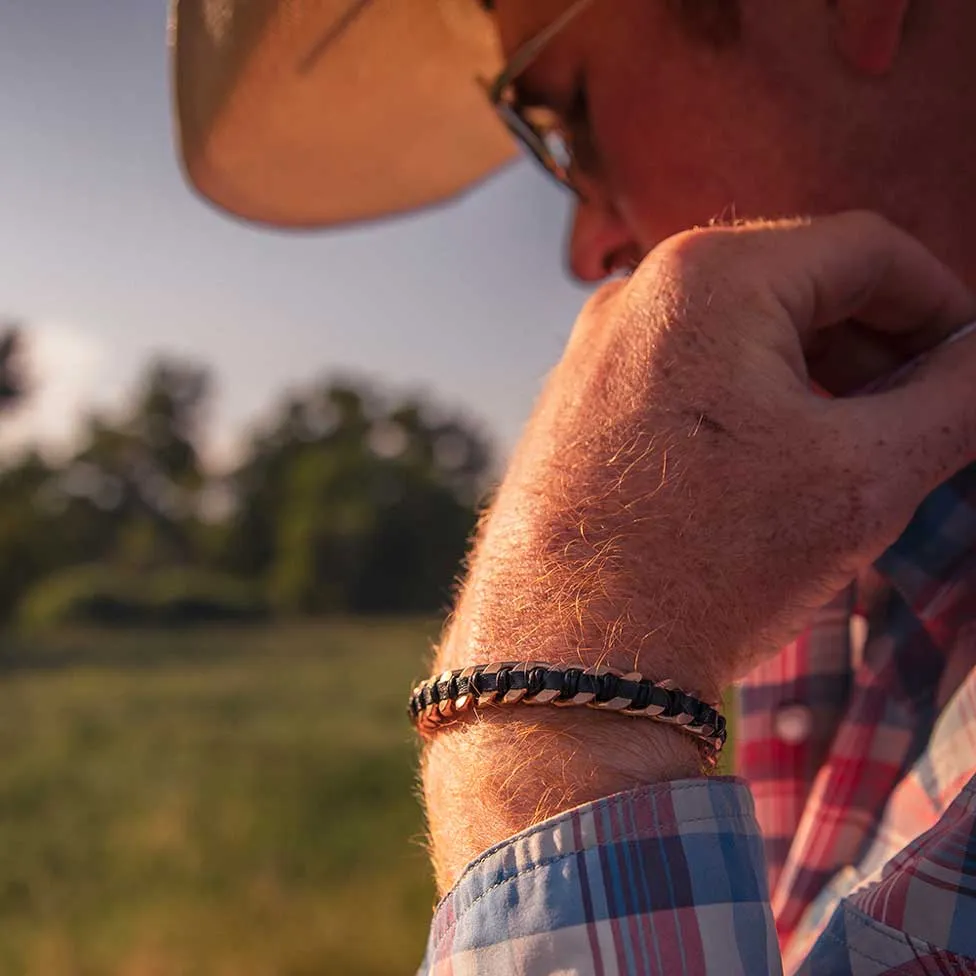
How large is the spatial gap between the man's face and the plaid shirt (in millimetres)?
357

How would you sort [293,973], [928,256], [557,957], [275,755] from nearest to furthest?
[557,957], [928,256], [293,973], [275,755]

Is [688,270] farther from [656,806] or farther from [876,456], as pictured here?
[656,806]

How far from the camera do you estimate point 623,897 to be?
630 mm

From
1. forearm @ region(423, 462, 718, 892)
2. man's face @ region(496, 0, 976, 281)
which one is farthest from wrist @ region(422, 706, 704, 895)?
man's face @ region(496, 0, 976, 281)

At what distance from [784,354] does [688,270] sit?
4.7 inches

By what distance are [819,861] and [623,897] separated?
56 cm

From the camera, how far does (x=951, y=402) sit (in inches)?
30.6

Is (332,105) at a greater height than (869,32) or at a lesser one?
greater

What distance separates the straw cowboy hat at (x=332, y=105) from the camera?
1.43 metres

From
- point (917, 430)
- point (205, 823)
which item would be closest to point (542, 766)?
point (917, 430)

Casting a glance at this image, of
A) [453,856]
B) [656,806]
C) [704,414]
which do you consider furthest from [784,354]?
[453,856]

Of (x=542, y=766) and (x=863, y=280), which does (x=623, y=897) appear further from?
(x=863, y=280)

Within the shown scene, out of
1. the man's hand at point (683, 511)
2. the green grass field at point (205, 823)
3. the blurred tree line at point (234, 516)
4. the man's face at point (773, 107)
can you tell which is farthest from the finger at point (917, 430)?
the blurred tree line at point (234, 516)

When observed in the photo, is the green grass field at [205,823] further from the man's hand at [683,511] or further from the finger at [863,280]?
the finger at [863,280]
